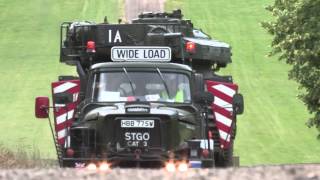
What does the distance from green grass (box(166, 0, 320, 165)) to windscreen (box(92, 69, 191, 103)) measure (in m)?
10.8

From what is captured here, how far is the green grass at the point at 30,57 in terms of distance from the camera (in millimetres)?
24141

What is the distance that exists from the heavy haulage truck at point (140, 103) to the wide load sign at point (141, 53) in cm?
2

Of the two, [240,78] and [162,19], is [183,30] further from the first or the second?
[240,78]

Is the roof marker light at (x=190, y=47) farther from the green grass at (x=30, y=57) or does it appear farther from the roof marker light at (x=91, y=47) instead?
the green grass at (x=30, y=57)

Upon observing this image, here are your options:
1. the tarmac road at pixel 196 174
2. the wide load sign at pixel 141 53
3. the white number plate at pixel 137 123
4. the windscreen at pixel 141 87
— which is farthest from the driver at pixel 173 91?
the tarmac road at pixel 196 174

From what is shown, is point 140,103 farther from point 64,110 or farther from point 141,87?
point 64,110

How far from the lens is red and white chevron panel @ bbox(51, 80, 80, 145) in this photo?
11.9 metres

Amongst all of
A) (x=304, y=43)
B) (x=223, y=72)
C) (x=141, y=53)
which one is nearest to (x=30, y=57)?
(x=223, y=72)

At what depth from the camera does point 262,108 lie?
28984 millimetres

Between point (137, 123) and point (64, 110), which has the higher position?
point (137, 123)

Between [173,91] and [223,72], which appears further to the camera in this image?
[223,72]

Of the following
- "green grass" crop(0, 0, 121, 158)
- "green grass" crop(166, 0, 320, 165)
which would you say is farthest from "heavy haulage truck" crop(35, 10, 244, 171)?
"green grass" crop(166, 0, 320, 165)

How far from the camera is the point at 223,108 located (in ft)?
41.7

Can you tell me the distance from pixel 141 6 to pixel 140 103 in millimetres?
33430
